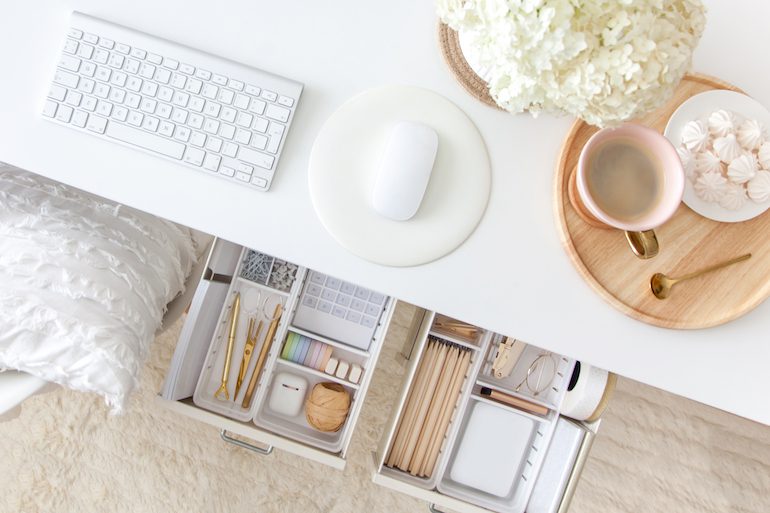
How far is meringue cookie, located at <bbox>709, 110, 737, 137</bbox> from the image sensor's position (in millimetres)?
647

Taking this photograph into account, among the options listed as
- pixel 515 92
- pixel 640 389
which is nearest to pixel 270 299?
pixel 515 92

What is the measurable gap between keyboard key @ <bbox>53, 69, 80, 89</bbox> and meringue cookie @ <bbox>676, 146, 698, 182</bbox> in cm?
68

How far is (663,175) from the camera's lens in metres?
0.61

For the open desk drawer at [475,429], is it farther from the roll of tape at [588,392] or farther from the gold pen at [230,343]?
the gold pen at [230,343]

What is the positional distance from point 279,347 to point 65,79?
507mm

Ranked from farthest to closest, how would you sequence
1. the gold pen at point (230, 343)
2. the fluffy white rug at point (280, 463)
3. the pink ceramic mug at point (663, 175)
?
the fluffy white rug at point (280, 463) → the gold pen at point (230, 343) → the pink ceramic mug at point (663, 175)

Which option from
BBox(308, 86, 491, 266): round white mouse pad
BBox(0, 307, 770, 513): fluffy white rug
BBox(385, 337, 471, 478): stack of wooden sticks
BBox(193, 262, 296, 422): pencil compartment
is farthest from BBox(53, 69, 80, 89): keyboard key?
BBox(0, 307, 770, 513): fluffy white rug

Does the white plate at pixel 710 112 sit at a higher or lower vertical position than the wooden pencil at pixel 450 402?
higher

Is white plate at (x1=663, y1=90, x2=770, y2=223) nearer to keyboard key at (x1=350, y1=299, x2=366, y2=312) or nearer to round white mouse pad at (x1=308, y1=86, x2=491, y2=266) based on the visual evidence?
round white mouse pad at (x1=308, y1=86, x2=491, y2=266)

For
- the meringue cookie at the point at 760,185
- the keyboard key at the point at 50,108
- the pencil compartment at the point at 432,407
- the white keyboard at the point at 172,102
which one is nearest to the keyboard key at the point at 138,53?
the white keyboard at the point at 172,102

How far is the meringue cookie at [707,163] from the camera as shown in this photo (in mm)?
649

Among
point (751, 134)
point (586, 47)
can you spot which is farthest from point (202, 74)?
point (751, 134)

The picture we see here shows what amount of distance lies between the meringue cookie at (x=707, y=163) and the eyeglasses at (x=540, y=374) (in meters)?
0.44

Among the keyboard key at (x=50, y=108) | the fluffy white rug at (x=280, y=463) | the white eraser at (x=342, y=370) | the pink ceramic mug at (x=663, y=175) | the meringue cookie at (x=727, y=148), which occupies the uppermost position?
the meringue cookie at (x=727, y=148)
